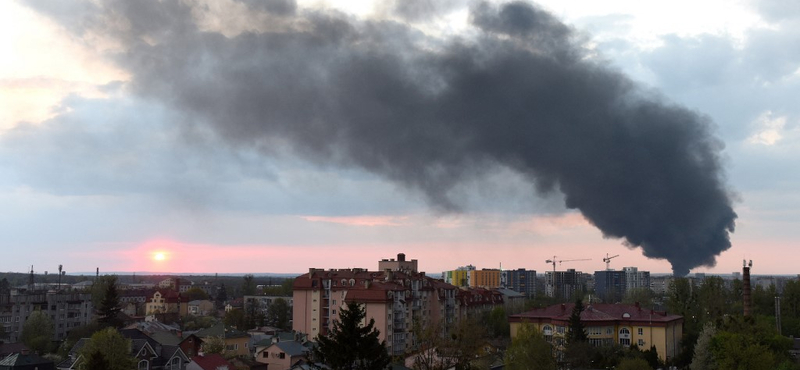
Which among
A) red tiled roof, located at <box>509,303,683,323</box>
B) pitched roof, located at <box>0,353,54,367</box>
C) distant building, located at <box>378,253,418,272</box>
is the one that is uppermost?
distant building, located at <box>378,253,418,272</box>

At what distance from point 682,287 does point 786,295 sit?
46.0ft

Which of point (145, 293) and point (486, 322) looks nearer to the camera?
point (486, 322)

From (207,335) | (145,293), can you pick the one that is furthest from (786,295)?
(145,293)

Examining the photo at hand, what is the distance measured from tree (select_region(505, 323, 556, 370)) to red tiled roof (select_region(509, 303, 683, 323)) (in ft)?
55.2

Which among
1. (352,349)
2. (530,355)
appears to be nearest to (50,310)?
(530,355)

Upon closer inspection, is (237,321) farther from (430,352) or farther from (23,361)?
(430,352)

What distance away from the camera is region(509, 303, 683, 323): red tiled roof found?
67500 millimetres

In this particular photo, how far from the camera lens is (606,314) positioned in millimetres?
68938

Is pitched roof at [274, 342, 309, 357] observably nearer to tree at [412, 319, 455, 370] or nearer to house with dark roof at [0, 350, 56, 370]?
tree at [412, 319, 455, 370]

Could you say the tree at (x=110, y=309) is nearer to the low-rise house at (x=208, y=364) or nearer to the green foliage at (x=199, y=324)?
the green foliage at (x=199, y=324)

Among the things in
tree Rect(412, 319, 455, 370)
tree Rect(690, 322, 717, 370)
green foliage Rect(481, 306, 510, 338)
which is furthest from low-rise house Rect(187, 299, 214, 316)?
tree Rect(690, 322, 717, 370)

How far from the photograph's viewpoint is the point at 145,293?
160 m

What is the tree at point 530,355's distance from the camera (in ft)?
161

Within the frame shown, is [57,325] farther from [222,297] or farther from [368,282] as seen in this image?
[222,297]
